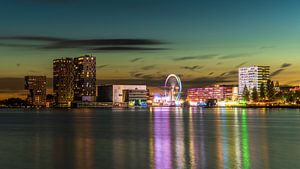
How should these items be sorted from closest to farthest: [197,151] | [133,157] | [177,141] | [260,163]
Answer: [260,163], [133,157], [197,151], [177,141]

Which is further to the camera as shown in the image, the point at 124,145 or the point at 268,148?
the point at 124,145

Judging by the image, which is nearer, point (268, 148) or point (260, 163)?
point (260, 163)

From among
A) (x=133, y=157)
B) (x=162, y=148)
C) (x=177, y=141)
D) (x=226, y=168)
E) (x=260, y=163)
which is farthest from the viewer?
(x=177, y=141)

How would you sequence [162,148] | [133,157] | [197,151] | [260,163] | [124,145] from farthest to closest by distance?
1. [124,145]
2. [162,148]
3. [197,151]
4. [133,157]
5. [260,163]

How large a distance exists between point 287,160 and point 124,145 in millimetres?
17916

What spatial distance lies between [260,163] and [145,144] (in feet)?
56.3

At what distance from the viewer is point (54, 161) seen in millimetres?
36625

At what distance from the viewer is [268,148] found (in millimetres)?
45125

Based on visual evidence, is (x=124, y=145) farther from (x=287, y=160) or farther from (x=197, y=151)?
(x=287, y=160)

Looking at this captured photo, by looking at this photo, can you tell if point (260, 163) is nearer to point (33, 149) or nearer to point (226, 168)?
point (226, 168)

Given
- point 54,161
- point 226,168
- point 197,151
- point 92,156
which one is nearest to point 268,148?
point 197,151

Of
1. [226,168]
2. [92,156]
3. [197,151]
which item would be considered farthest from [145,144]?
[226,168]

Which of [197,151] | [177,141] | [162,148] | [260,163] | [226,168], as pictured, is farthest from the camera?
[177,141]

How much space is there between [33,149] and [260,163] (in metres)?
21.4
